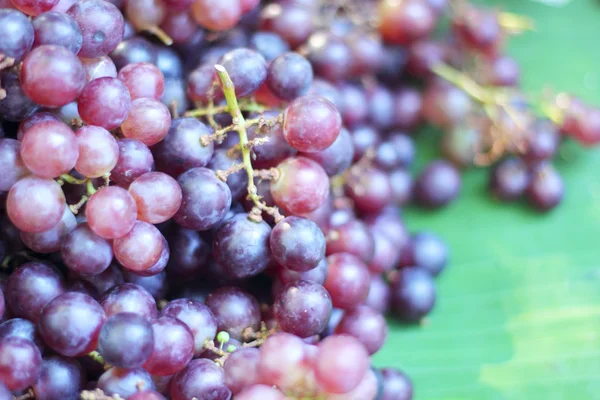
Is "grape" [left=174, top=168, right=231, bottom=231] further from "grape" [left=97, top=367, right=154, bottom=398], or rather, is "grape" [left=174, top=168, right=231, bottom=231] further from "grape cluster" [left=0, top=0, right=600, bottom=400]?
"grape" [left=97, top=367, right=154, bottom=398]

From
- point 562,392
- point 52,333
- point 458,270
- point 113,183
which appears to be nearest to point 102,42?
point 113,183

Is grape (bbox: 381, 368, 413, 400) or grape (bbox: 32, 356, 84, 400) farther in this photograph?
grape (bbox: 381, 368, 413, 400)

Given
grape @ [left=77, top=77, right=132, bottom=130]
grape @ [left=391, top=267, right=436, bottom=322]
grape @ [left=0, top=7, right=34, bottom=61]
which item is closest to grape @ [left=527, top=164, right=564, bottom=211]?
grape @ [left=391, top=267, right=436, bottom=322]

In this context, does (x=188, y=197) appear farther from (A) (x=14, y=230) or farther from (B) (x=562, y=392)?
(B) (x=562, y=392)

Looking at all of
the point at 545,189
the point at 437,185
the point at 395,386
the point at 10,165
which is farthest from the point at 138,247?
the point at 545,189

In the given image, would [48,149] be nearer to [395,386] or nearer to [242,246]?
[242,246]

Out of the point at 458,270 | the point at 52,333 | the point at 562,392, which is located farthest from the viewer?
the point at 458,270

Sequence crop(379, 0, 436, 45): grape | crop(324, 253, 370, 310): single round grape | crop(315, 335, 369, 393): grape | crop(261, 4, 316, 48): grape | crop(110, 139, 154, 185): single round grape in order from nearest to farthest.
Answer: crop(315, 335, 369, 393): grape, crop(110, 139, 154, 185): single round grape, crop(324, 253, 370, 310): single round grape, crop(261, 4, 316, 48): grape, crop(379, 0, 436, 45): grape
